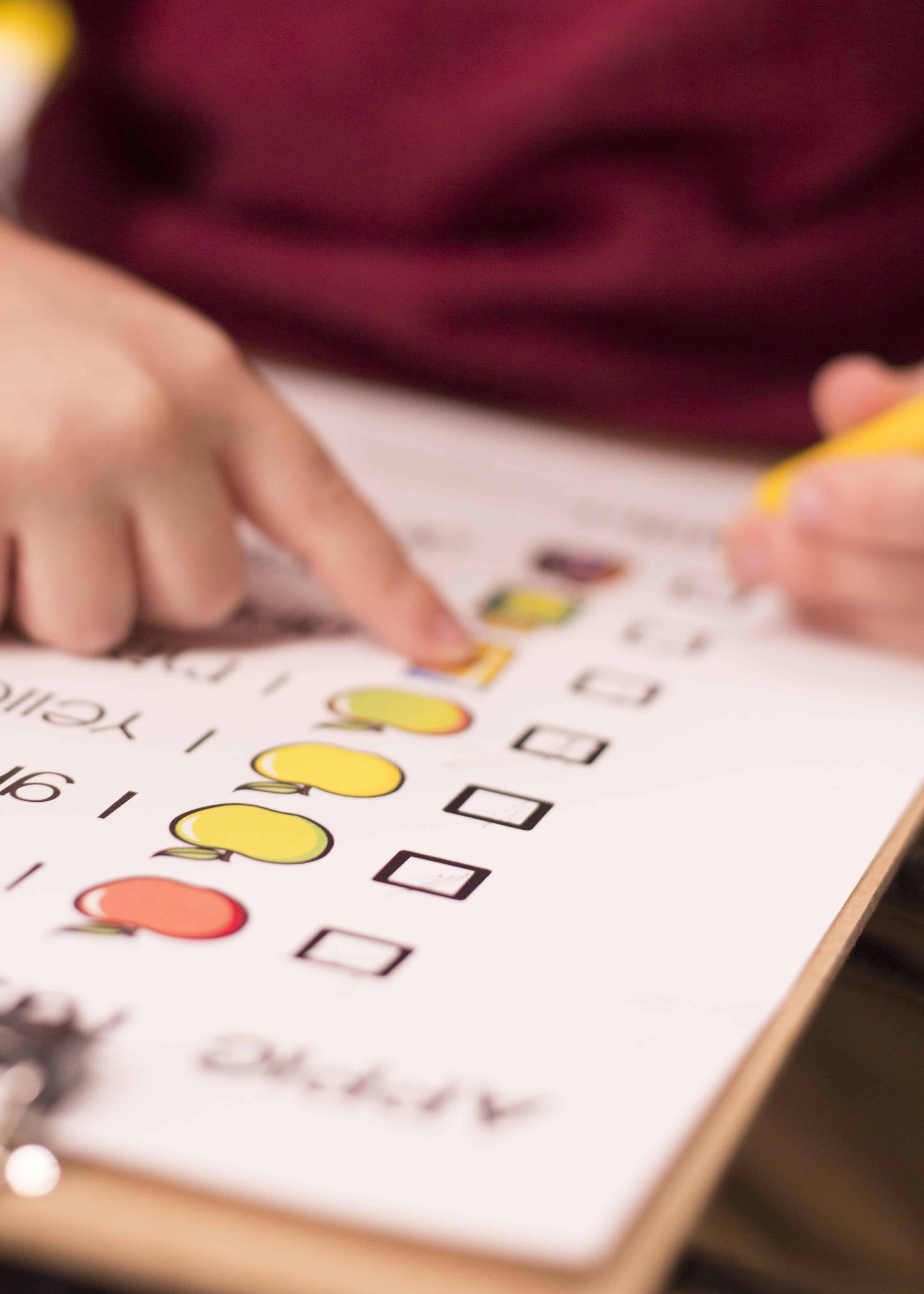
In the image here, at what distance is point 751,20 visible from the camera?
0.48 meters

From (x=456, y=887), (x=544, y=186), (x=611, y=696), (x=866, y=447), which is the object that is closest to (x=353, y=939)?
(x=456, y=887)

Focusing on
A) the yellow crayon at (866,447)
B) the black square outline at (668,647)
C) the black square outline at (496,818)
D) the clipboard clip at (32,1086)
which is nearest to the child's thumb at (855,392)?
the yellow crayon at (866,447)

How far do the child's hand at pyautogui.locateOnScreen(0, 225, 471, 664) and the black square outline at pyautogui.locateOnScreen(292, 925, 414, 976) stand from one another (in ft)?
0.43

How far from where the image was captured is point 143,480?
0.32m

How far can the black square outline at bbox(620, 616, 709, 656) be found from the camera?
1.19 feet

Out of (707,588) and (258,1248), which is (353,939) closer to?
(258,1248)

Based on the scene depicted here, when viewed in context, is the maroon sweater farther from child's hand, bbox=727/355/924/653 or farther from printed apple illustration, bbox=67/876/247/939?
printed apple illustration, bbox=67/876/247/939

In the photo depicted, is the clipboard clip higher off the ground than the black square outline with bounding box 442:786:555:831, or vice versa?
the clipboard clip

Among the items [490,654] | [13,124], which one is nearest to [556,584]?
[490,654]

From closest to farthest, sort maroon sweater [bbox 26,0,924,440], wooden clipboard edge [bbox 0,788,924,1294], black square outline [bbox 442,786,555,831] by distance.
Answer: wooden clipboard edge [bbox 0,788,924,1294] < black square outline [bbox 442,786,555,831] < maroon sweater [bbox 26,0,924,440]

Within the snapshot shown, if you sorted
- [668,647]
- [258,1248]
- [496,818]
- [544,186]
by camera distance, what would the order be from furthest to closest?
[544,186]
[668,647]
[496,818]
[258,1248]

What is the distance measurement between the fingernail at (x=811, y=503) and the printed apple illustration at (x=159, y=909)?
22 centimetres

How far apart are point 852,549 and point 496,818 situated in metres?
0.17

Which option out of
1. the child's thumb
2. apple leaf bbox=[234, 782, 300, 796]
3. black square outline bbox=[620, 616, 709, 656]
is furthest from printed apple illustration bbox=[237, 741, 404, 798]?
the child's thumb
